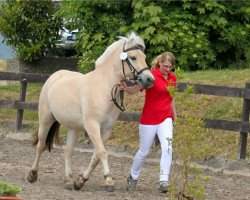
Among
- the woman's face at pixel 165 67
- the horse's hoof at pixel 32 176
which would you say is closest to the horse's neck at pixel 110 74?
the woman's face at pixel 165 67

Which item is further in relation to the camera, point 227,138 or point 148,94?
point 227,138

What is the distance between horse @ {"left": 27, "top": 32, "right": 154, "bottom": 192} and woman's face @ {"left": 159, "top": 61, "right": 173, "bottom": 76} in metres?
0.21

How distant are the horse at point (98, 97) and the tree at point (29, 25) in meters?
9.80

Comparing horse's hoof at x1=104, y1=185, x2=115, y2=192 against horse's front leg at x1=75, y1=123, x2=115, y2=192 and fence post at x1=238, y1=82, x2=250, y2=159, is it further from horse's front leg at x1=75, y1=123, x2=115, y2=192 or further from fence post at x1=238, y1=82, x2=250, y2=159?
fence post at x1=238, y1=82, x2=250, y2=159

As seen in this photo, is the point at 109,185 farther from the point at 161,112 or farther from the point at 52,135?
the point at 52,135

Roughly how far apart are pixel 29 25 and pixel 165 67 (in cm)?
1089

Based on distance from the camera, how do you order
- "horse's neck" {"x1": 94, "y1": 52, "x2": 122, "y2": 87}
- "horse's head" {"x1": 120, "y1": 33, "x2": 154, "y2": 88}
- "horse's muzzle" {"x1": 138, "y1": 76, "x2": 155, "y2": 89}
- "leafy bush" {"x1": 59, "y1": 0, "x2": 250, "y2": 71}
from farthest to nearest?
1. "leafy bush" {"x1": 59, "y1": 0, "x2": 250, "y2": 71}
2. "horse's neck" {"x1": 94, "y1": 52, "x2": 122, "y2": 87}
3. "horse's head" {"x1": 120, "y1": 33, "x2": 154, "y2": 88}
4. "horse's muzzle" {"x1": 138, "y1": 76, "x2": 155, "y2": 89}

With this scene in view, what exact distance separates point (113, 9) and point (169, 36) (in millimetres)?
1913

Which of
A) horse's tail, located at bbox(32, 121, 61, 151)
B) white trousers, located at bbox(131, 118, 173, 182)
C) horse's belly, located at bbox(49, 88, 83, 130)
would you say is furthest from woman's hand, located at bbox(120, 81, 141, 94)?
horse's tail, located at bbox(32, 121, 61, 151)

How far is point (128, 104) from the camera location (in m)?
14.6

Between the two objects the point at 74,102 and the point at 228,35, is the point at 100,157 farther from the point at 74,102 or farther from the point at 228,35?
the point at 228,35

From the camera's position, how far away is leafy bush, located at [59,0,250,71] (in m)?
15.7

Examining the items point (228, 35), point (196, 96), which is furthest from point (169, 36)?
point (196, 96)

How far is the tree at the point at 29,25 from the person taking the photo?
1933 centimetres
